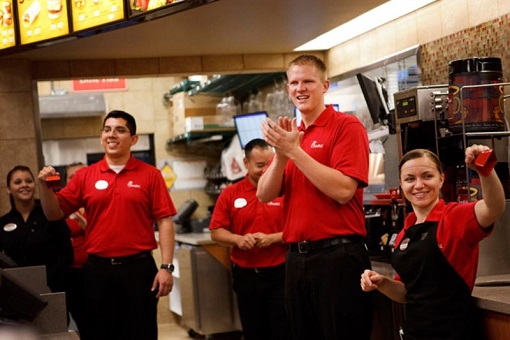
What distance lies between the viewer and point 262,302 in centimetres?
523

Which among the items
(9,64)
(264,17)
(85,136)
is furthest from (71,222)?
(85,136)

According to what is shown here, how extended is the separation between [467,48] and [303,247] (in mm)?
1667

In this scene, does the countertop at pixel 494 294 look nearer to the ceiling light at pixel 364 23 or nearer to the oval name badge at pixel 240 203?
the ceiling light at pixel 364 23

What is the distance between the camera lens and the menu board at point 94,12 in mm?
4934

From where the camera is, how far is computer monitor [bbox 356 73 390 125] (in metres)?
4.55

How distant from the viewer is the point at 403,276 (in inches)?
120

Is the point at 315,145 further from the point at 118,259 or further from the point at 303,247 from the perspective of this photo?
the point at 118,259

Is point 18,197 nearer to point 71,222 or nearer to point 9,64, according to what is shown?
point 71,222

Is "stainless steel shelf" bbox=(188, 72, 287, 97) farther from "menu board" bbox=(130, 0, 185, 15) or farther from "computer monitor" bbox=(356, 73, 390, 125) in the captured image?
"computer monitor" bbox=(356, 73, 390, 125)

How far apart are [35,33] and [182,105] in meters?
3.81

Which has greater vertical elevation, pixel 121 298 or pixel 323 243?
pixel 323 243

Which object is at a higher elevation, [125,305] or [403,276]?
[403,276]

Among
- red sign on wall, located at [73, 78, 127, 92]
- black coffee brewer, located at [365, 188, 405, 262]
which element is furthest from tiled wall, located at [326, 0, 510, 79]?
red sign on wall, located at [73, 78, 127, 92]

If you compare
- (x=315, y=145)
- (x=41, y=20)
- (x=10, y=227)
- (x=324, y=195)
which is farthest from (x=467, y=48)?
(x=10, y=227)
